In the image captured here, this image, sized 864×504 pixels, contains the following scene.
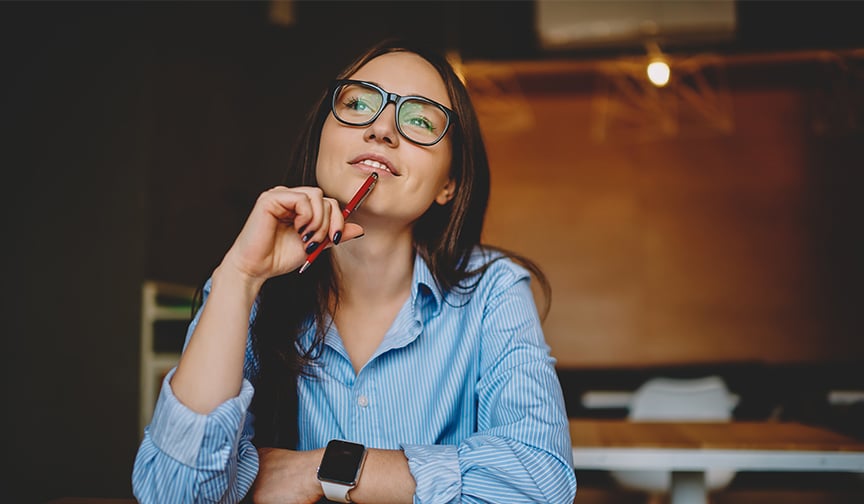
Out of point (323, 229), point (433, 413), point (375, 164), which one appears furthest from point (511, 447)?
point (375, 164)

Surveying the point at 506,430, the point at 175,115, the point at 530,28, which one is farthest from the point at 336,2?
the point at 506,430

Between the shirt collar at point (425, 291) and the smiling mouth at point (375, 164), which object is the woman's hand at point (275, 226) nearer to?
the smiling mouth at point (375, 164)

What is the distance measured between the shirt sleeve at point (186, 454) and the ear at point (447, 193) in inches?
27.3

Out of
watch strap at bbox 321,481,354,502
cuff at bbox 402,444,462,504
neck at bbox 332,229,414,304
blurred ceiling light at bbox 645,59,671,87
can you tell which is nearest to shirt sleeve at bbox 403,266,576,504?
cuff at bbox 402,444,462,504

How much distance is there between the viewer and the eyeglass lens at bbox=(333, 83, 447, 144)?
1.36 m

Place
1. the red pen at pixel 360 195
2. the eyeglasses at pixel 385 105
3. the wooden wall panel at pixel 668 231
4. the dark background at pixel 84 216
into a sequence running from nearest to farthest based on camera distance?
the red pen at pixel 360 195 → the eyeglasses at pixel 385 105 → the dark background at pixel 84 216 → the wooden wall panel at pixel 668 231

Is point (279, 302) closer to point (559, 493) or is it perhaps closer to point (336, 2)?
point (559, 493)

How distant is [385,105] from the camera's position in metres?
1.34

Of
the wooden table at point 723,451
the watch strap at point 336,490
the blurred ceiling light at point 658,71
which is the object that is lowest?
the wooden table at point 723,451

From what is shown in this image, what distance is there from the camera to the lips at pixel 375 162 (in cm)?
132

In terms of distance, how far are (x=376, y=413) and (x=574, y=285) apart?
4.63 meters

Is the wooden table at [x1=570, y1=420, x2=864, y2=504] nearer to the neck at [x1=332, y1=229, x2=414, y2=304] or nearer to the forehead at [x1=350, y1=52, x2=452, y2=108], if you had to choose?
the neck at [x1=332, y1=229, x2=414, y2=304]

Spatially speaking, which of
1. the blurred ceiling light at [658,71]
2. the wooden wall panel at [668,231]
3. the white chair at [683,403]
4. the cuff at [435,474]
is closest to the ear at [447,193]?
the cuff at [435,474]

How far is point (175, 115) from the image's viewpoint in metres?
3.14
